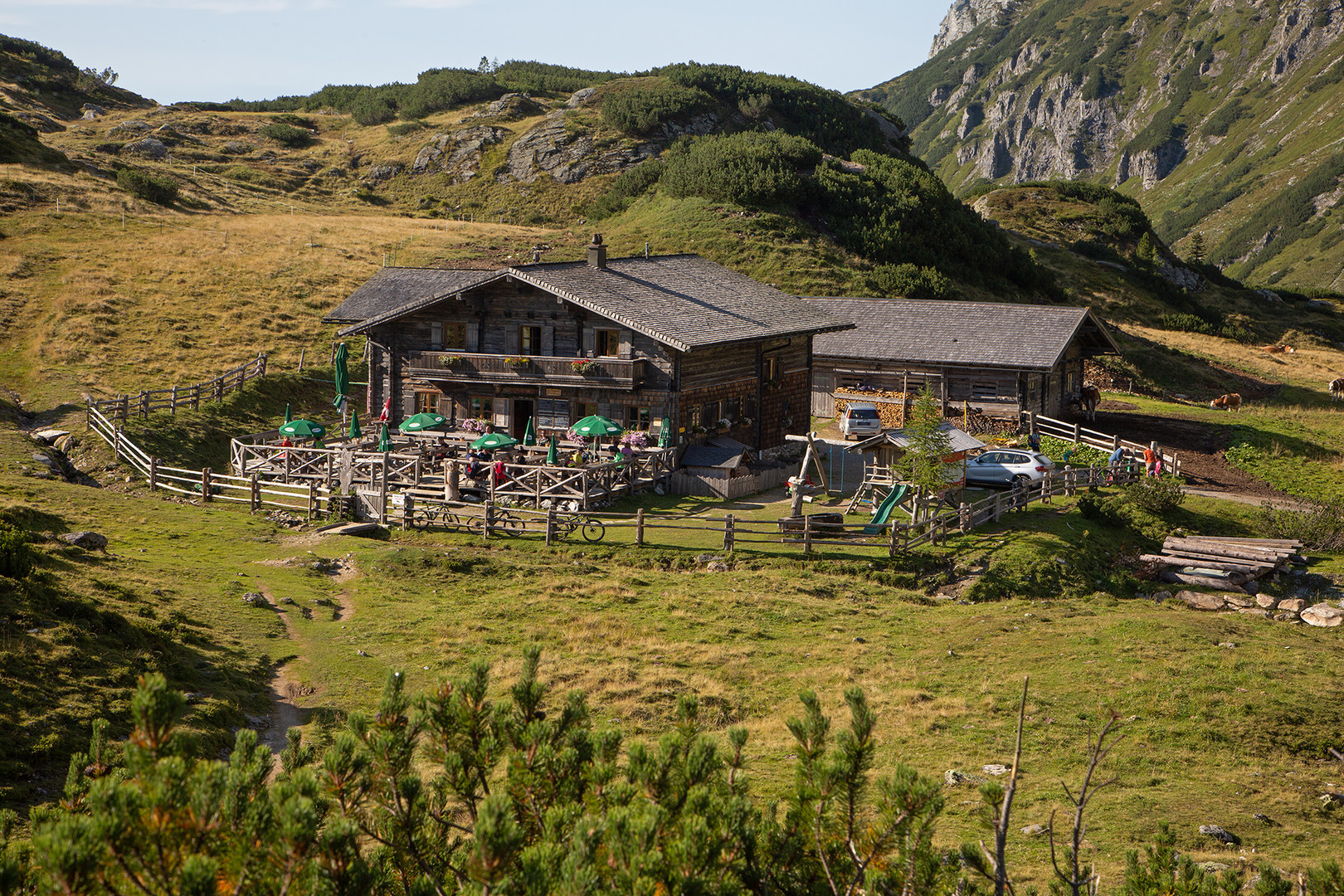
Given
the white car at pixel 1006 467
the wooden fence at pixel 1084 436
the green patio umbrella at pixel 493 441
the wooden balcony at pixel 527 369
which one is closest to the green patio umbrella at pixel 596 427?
the green patio umbrella at pixel 493 441

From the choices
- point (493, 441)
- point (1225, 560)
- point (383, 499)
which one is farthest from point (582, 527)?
point (1225, 560)

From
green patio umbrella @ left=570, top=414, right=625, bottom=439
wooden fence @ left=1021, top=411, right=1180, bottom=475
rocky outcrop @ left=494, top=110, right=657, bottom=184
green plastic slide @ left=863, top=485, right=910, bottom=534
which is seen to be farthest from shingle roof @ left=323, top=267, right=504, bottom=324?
rocky outcrop @ left=494, top=110, right=657, bottom=184

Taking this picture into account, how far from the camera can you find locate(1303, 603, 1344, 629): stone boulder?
79.9ft

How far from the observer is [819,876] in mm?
7684

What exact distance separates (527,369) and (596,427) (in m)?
5.07

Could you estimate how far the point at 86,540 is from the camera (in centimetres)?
2416

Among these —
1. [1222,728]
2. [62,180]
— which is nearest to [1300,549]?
[1222,728]

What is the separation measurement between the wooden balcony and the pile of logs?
16648 mm

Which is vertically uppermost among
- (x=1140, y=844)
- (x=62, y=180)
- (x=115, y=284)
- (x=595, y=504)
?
(x=62, y=180)

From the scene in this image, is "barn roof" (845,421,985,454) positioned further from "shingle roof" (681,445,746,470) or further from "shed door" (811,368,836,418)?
"shed door" (811,368,836,418)

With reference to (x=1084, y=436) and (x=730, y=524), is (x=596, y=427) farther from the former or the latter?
(x=1084, y=436)

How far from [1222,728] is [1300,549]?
15.0 metres

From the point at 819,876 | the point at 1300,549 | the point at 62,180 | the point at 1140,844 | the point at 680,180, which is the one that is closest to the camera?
the point at 819,876

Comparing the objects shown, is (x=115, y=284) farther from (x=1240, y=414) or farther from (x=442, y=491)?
(x=1240, y=414)
